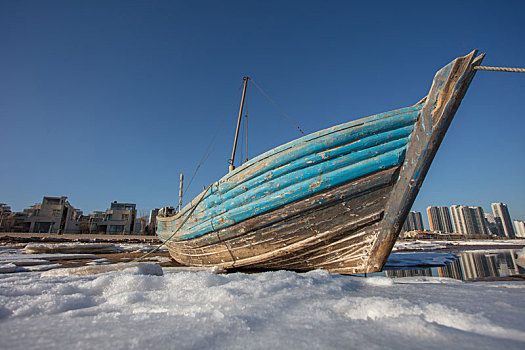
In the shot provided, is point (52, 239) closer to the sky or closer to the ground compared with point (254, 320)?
closer to the sky

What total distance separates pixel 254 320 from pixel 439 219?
8761 centimetres

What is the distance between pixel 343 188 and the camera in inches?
131

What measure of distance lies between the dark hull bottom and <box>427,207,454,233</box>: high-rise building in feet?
271

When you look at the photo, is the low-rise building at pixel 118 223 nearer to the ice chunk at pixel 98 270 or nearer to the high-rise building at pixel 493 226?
the ice chunk at pixel 98 270

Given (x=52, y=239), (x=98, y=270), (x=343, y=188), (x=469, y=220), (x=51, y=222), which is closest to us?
(x=98, y=270)

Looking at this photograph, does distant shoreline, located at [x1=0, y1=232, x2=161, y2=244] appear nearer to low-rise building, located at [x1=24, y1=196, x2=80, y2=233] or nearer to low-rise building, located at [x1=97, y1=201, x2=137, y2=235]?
low-rise building, located at [x1=24, y1=196, x2=80, y2=233]

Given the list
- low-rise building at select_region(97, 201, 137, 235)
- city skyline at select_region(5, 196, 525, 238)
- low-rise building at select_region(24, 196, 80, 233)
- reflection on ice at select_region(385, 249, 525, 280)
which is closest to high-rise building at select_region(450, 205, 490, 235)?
city skyline at select_region(5, 196, 525, 238)

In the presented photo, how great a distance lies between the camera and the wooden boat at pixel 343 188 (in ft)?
10.1

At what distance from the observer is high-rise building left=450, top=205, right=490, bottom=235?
64.7 meters

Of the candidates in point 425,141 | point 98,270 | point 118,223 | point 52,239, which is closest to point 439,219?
point 118,223

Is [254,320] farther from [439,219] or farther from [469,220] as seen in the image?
[469,220]

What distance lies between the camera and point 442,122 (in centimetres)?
297

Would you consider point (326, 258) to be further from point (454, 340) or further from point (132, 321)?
point (132, 321)

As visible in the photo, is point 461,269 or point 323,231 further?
point 461,269
